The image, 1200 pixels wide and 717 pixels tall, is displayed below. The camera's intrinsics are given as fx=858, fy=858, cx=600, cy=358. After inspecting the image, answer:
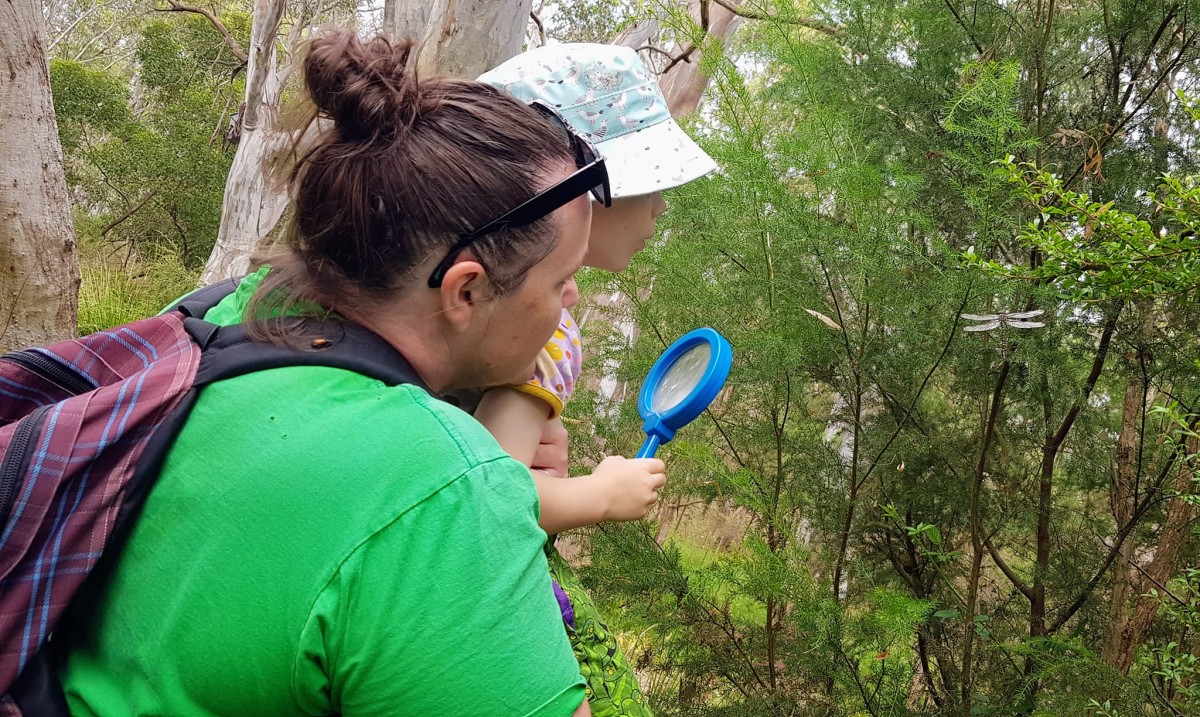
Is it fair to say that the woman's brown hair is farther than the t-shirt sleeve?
Yes

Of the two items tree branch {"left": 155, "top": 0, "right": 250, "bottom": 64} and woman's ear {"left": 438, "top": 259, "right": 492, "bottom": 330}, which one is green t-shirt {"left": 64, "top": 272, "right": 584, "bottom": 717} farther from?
tree branch {"left": 155, "top": 0, "right": 250, "bottom": 64}

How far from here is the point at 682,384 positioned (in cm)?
142

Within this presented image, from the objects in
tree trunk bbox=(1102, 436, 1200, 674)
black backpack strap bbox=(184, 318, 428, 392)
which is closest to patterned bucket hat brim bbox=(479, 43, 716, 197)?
black backpack strap bbox=(184, 318, 428, 392)

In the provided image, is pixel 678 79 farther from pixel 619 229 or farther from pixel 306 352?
pixel 306 352

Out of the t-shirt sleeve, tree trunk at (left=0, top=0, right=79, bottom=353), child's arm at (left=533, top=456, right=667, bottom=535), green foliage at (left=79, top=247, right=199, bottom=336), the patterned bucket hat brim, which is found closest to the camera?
the t-shirt sleeve

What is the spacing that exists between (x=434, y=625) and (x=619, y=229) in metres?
1.05

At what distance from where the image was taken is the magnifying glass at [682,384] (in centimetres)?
131

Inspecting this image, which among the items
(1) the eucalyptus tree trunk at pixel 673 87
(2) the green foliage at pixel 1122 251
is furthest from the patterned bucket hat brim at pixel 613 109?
(1) the eucalyptus tree trunk at pixel 673 87

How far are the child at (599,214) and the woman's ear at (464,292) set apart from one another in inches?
14.9

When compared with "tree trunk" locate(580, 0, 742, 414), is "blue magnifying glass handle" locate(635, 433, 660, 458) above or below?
above

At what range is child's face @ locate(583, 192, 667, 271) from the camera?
159cm

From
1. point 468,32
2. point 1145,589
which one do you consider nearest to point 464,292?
point 1145,589

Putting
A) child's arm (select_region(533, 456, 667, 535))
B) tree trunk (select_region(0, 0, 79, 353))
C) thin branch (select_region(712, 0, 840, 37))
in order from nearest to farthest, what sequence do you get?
child's arm (select_region(533, 456, 667, 535)) → thin branch (select_region(712, 0, 840, 37)) → tree trunk (select_region(0, 0, 79, 353))

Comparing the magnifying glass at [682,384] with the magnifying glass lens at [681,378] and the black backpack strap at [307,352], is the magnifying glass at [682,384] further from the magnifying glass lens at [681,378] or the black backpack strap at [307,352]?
the black backpack strap at [307,352]
